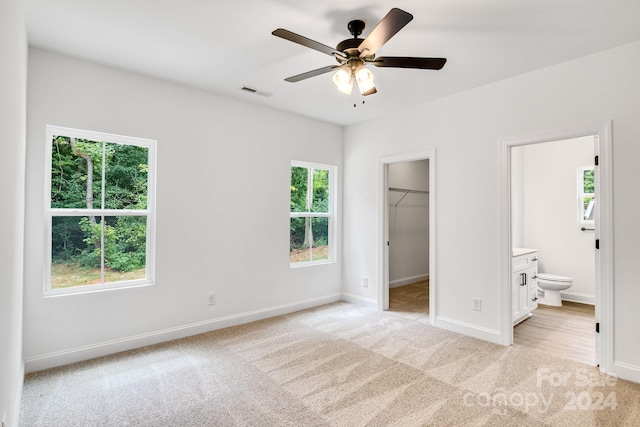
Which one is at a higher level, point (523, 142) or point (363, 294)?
point (523, 142)

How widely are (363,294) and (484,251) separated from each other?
1876 millimetres

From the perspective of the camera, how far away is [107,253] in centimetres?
320

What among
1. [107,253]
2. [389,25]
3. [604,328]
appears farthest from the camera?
[107,253]

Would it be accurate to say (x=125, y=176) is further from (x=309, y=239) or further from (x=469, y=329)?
(x=469, y=329)

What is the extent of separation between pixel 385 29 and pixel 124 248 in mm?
3020

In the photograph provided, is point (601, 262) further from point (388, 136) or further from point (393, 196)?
point (393, 196)

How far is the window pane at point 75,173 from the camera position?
296cm

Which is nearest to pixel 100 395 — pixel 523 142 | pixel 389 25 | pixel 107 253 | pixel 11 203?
pixel 107 253

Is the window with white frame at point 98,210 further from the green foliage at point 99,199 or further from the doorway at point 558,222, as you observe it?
the doorway at point 558,222

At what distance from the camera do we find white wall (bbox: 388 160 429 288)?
597 cm

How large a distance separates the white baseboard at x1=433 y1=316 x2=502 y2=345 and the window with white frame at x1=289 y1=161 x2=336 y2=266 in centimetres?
183

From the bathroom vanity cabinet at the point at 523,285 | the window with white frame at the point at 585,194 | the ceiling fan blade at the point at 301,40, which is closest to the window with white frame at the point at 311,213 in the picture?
the bathroom vanity cabinet at the point at 523,285

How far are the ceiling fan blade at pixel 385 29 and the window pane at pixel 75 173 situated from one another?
2.61m

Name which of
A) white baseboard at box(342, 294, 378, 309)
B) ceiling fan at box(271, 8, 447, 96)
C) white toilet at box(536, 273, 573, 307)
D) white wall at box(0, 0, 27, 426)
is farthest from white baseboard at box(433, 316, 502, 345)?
white wall at box(0, 0, 27, 426)
